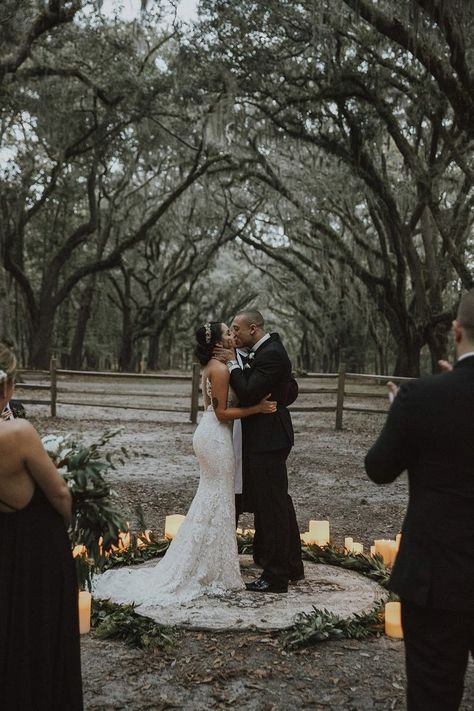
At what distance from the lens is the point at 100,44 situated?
16.6 metres

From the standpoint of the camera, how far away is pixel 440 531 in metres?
2.32

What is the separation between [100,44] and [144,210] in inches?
448

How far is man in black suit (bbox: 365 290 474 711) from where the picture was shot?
228 centimetres

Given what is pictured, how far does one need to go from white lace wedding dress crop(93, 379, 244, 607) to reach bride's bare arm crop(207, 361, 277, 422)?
103 millimetres

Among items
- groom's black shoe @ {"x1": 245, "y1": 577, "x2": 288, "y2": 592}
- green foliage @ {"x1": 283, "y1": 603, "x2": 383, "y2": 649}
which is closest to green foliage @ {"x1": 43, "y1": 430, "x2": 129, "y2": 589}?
green foliage @ {"x1": 283, "y1": 603, "x2": 383, "y2": 649}

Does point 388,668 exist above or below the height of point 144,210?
below

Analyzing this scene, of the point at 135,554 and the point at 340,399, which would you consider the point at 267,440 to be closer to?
the point at 135,554

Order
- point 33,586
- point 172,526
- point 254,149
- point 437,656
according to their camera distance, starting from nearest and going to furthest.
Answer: point 437,656 → point 33,586 → point 172,526 → point 254,149

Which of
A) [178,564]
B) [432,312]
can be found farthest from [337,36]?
[178,564]

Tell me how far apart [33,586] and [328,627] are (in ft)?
6.85

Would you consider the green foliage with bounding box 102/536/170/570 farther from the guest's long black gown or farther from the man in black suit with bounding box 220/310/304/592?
the guest's long black gown

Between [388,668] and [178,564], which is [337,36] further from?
[388,668]

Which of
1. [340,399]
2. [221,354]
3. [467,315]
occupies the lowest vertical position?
[340,399]

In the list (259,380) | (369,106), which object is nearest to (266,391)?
(259,380)
